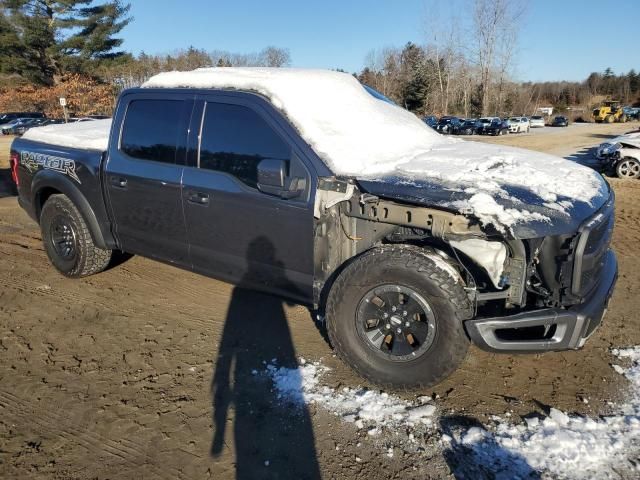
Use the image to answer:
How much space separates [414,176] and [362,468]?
1.67 metres

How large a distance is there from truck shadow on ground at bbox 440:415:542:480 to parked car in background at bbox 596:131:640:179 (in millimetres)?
11892

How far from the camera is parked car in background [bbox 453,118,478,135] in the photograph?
40.7 meters

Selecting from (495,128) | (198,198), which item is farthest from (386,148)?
(495,128)

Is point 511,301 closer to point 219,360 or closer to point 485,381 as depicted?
point 485,381

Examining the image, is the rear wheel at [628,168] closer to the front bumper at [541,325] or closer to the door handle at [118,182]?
the front bumper at [541,325]

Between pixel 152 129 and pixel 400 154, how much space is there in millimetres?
2015

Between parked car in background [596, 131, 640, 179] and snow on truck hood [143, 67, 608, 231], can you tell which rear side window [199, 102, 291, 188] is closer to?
snow on truck hood [143, 67, 608, 231]

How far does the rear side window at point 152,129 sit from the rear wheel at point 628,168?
12095 millimetres

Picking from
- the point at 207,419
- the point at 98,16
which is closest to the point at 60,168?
the point at 207,419

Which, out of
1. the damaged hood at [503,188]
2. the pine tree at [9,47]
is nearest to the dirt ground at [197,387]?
the damaged hood at [503,188]

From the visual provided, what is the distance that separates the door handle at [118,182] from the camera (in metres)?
3.99

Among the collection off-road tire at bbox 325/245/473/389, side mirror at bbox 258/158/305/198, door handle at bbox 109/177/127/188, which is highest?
side mirror at bbox 258/158/305/198

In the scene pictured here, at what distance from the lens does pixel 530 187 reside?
272cm

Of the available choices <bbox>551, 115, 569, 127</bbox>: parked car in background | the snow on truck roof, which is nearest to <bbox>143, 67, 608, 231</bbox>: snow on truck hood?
the snow on truck roof
